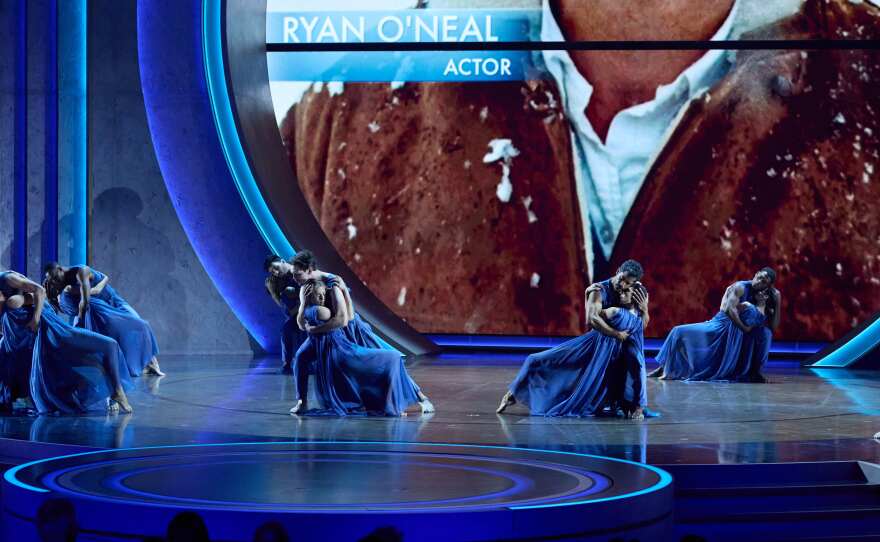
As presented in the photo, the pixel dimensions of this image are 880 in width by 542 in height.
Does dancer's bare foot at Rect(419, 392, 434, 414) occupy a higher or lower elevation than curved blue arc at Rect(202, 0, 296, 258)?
lower

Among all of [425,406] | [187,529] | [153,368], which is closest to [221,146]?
[153,368]

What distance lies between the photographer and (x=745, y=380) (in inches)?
438

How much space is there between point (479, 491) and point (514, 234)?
9545 mm

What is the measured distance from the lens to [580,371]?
26.8ft

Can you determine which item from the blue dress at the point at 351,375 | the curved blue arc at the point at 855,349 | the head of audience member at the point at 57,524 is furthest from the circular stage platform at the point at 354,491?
the curved blue arc at the point at 855,349

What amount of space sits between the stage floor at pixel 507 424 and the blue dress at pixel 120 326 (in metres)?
0.44

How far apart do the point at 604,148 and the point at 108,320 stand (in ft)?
20.1

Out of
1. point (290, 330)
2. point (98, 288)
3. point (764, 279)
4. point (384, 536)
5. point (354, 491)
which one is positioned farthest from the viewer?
point (290, 330)

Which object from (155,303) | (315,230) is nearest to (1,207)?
(155,303)

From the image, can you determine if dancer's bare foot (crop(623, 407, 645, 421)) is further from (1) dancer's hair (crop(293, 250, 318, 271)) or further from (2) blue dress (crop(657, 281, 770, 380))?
(2) blue dress (crop(657, 281, 770, 380))

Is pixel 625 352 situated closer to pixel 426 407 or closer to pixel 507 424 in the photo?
pixel 507 424

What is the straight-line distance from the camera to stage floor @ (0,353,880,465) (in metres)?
6.64

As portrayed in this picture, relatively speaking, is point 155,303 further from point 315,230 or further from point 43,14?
point 43,14

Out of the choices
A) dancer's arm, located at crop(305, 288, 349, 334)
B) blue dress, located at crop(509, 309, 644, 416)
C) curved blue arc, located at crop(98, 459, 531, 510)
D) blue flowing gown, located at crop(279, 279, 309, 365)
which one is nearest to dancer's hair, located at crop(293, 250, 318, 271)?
dancer's arm, located at crop(305, 288, 349, 334)
